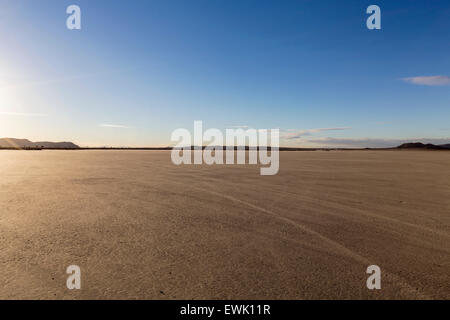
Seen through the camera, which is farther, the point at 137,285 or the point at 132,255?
the point at 132,255

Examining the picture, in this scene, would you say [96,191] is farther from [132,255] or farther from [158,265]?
[158,265]

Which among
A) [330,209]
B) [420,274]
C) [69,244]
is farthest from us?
[330,209]

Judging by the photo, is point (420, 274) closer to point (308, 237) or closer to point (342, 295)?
point (342, 295)

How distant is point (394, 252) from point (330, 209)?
8.11 ft

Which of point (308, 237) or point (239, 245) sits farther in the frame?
point (308, 237)

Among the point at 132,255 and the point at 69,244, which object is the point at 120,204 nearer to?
the point at 69,244

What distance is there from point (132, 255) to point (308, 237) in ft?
9.74

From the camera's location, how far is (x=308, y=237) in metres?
4.39

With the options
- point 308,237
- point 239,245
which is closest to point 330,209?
point 308,237

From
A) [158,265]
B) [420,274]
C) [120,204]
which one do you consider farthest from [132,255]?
[420,274]

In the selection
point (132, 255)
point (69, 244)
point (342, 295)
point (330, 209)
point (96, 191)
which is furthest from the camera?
point (96, 191)
